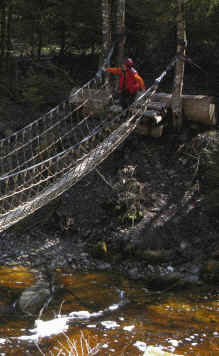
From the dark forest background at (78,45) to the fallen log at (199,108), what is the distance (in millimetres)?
739

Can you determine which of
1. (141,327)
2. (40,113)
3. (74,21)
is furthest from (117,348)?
(74,21)

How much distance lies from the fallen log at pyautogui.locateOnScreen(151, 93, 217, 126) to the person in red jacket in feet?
2.28

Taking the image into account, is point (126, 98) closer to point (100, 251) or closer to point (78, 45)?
point (100, 251)

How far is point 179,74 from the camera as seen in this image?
228 inches

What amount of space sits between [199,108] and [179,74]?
0.59 meters

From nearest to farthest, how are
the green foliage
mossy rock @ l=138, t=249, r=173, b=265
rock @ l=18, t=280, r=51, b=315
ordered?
rock @ l=18, t=280, r=51, b=315 < mossy rock @ l=138, t=249, r=173, b=265 < the green foliage

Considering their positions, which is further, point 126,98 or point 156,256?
point 126,98

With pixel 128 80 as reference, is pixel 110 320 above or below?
below

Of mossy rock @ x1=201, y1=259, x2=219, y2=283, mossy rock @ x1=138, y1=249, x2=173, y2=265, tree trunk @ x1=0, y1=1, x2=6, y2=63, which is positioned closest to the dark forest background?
tree trunk @ x1=0, y1=1, x2=6, y2=63

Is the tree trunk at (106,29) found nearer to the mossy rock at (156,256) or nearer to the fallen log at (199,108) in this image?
the fallen log at (199,108)

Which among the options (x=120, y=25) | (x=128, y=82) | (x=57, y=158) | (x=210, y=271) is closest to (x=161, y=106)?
(x=128, y=82)

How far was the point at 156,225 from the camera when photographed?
17.3 ft

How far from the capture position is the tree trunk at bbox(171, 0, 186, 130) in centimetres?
552

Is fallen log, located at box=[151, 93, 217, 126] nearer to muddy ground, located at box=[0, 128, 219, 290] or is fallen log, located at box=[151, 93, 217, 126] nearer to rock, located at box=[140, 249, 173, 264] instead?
muddy ground, located at box=[0, 128, 219, 290]
